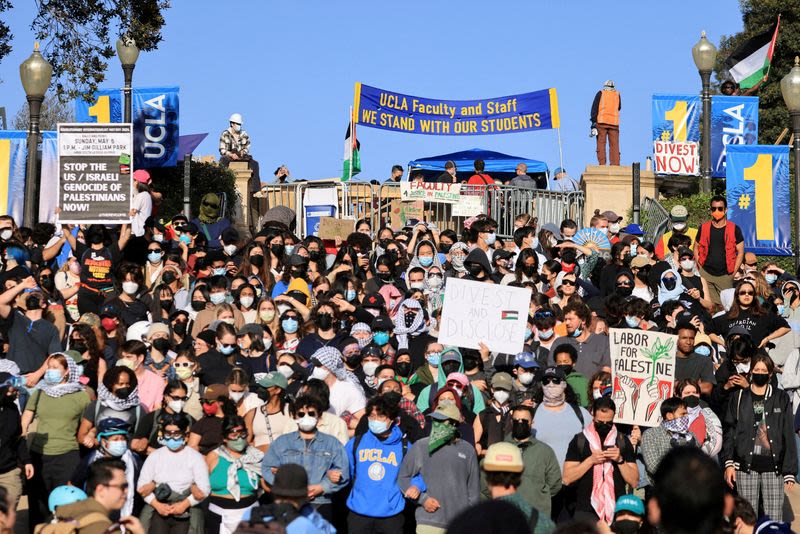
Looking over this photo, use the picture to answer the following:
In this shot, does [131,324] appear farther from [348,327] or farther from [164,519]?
[164,519]

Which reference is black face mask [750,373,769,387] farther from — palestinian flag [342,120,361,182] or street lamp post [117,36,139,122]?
palestinian flag [342,120,361,182]

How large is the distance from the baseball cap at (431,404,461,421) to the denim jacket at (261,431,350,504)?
792 millimetres

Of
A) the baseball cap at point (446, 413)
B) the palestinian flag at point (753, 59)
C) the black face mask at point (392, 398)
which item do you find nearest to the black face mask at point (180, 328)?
the black face mask at point (392, 398)

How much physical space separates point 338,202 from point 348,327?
1122 cm

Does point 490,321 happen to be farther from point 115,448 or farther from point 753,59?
point 753,59

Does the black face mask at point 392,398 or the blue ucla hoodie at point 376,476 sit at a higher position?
the black face mask at point 392,398

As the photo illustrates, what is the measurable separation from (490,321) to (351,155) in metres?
12.9

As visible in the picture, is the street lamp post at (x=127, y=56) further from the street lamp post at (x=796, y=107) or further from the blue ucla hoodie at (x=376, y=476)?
the blue ucla hoodie at (x=376, y=476)

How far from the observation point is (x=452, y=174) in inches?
1013

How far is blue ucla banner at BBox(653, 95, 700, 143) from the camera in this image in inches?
1090

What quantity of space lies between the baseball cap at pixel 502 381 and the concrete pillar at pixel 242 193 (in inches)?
595

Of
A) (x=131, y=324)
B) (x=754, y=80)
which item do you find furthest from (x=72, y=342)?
(x=754, y=80)

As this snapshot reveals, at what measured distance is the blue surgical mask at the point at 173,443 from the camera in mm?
11812

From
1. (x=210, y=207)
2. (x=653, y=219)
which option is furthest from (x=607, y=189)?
(x=210, y=207)
